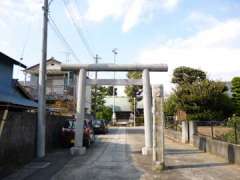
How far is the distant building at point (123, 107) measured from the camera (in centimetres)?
7338

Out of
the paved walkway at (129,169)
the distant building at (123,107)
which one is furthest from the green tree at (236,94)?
the distant building at (123,107)

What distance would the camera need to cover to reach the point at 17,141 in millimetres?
13672

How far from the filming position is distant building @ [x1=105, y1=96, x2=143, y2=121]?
73.4 meters

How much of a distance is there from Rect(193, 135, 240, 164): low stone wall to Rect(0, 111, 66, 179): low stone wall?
26.3ft

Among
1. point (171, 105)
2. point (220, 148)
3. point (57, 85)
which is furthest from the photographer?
point (57, 85)

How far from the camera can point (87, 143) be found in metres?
21.8

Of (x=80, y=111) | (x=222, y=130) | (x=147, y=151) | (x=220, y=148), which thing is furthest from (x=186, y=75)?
(x=220, y=148)

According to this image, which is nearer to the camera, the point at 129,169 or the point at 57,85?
the point at 129,169

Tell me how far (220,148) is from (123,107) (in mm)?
57613

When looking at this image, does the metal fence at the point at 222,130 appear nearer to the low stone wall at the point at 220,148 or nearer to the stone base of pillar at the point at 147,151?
the low stone wall at the point at 220,148

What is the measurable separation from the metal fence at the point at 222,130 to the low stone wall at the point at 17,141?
28.2 feet

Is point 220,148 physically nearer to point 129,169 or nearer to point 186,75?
point 129,169

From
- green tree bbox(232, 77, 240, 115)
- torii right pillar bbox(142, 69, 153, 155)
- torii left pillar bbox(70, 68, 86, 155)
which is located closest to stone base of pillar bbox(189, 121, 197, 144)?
torii right pillar bbox(142, 69, 153, 155)

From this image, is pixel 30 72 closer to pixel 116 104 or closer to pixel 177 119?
pixel 177 119
